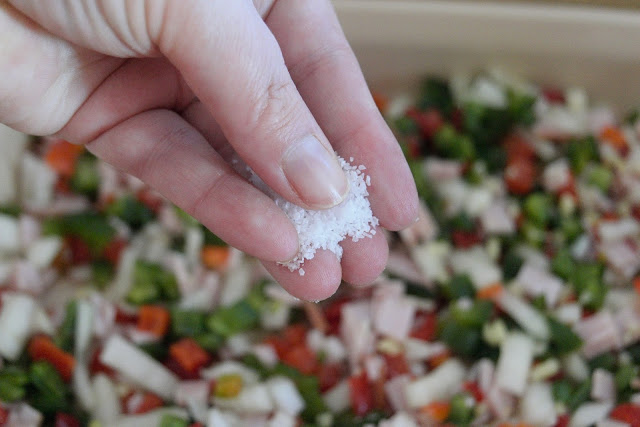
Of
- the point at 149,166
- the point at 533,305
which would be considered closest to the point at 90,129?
the point at 149,166

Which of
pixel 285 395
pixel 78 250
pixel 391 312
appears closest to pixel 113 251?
pixel 78 250

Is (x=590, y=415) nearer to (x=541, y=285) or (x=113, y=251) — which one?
(x=541, y=285)

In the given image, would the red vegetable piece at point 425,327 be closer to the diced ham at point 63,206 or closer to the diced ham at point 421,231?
the diced ham at point 421,231

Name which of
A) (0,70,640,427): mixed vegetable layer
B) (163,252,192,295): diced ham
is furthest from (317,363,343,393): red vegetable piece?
(163,252,192,295): diced ham

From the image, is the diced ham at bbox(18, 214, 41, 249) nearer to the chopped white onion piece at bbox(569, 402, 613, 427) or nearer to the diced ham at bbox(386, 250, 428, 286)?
the diced ham at bbox(386, 250, 428, 286)

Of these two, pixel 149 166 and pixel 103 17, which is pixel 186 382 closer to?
pixel 149 166

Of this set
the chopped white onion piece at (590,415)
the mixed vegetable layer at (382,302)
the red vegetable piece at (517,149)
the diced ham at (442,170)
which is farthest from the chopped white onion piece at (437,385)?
the red vegetable piece at (517,149)
